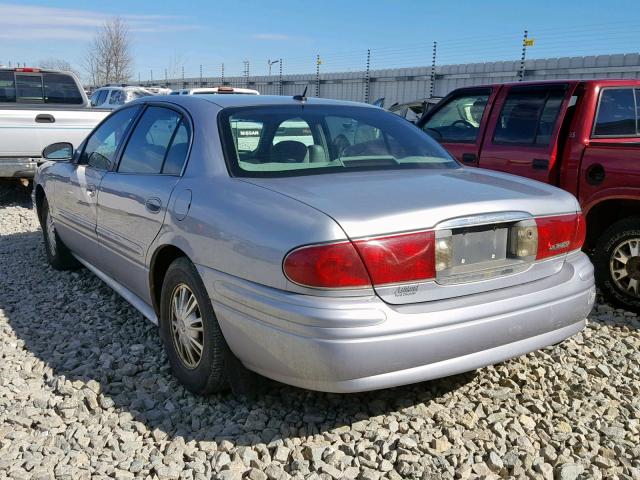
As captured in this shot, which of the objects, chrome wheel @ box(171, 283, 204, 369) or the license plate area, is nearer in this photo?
the license plate area

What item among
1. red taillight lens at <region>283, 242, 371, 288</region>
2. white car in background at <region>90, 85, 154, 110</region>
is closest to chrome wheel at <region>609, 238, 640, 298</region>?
red taillight lens at <region>283, 242, 371, 288</region>

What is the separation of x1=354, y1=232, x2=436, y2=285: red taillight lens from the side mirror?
338 cm

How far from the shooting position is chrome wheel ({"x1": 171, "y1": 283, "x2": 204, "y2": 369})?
3078 millimetres

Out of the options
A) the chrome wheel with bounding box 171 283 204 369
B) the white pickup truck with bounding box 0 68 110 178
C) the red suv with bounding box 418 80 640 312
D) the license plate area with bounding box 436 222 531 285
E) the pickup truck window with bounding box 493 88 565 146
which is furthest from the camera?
the white pickup truck with bounding box 0 68 110 178

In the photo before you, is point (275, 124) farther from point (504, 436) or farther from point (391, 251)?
point (504, 436)

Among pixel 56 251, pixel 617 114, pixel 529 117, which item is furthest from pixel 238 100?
pixel 617 114

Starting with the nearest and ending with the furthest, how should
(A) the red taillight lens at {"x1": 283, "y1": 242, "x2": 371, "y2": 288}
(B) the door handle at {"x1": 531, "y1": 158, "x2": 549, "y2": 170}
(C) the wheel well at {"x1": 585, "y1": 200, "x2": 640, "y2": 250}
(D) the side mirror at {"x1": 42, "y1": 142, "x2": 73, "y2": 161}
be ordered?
(A) the red taillight lens at {"x1": 283, "y1": 242, "x2": 371, "y2": 288} → (C) the wheel well at {"x1": 585, "y1": 200, "x2": 640, "y2": 250} → (D) the side mirror at {"x1": 42, "y1": 142, "x2": 73, "y2": 161} → (B) the door handle at {"x1": 531, "y1": 158, "x2": 549, "y2": 170}

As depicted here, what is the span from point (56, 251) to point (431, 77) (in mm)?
19256

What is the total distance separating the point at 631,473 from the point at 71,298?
387 cm

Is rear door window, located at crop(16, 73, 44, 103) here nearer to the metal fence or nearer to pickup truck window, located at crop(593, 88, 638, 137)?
pickup truck window, located at crop(593, 88, 638, 137)

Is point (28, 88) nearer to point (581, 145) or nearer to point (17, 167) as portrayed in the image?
point (17, 167)

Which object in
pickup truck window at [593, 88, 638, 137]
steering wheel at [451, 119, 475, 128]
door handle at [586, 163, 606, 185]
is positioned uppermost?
pickup truck window at [593, 88, 638, 137]

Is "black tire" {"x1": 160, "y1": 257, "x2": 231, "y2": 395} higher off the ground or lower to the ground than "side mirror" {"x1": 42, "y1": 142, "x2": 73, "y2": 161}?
lower

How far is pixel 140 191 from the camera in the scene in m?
3.52
